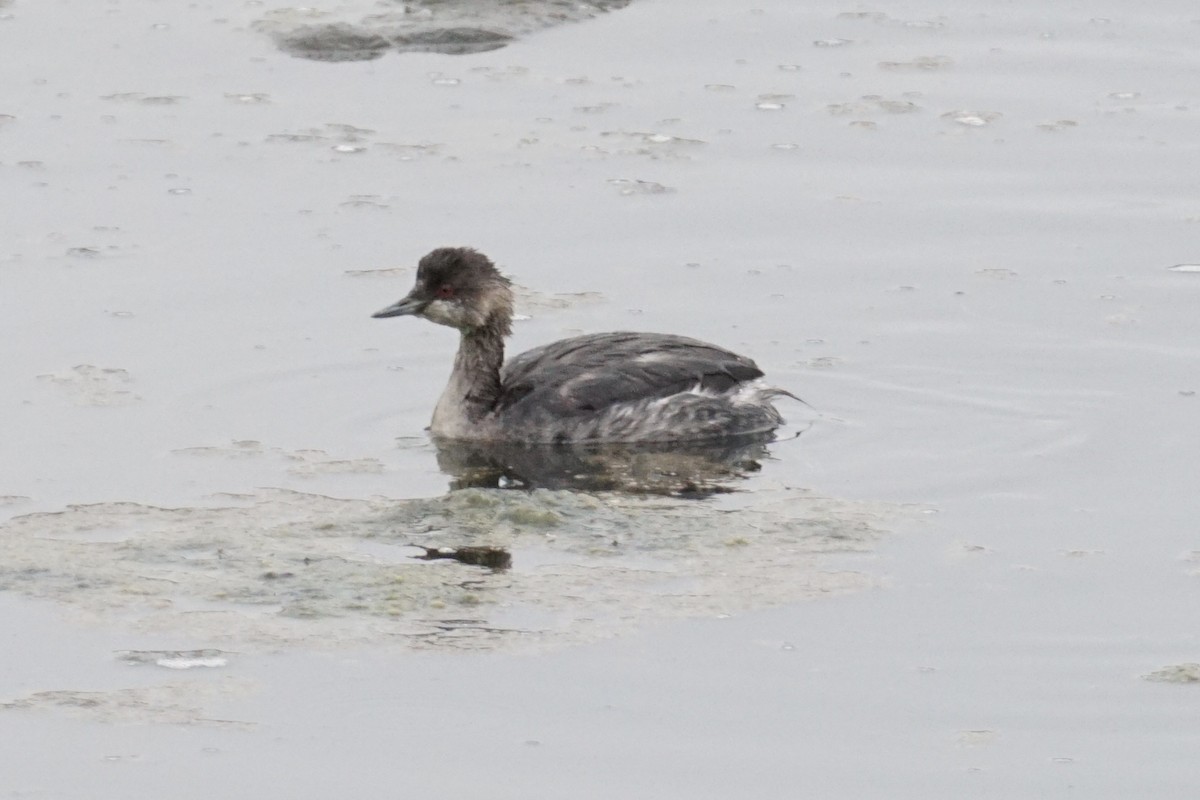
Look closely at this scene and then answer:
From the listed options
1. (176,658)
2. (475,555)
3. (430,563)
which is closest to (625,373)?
(475,555)

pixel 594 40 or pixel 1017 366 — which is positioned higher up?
pixel 594 40

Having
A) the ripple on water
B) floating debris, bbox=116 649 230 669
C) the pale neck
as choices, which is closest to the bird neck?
the pale neck

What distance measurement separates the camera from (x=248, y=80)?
55.8 feet

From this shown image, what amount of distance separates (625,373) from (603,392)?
15cm

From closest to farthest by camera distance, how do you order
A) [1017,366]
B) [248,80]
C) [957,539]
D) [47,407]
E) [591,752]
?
[591,752], [957,539], [47,407], [1017,366], [248,80]

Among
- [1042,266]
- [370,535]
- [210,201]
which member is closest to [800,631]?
[370,535]

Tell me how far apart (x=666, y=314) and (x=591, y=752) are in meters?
5.71

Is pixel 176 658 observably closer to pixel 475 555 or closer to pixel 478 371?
pixel 475 555

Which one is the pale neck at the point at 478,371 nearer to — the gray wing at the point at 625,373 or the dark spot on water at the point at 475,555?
the gray wing at the point at 625,373

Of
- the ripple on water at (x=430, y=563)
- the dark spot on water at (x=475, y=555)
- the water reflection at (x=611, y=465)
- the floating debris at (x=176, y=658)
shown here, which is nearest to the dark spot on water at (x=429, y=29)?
the water reflection at (x=611, y=465)

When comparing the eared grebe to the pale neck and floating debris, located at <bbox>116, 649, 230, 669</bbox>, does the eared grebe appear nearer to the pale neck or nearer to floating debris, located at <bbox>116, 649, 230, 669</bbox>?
the pale neck

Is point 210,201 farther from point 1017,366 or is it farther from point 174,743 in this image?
point 174,743

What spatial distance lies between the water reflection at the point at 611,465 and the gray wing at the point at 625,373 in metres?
0.24

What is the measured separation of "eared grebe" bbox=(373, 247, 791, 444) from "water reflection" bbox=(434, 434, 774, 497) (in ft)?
0.26
